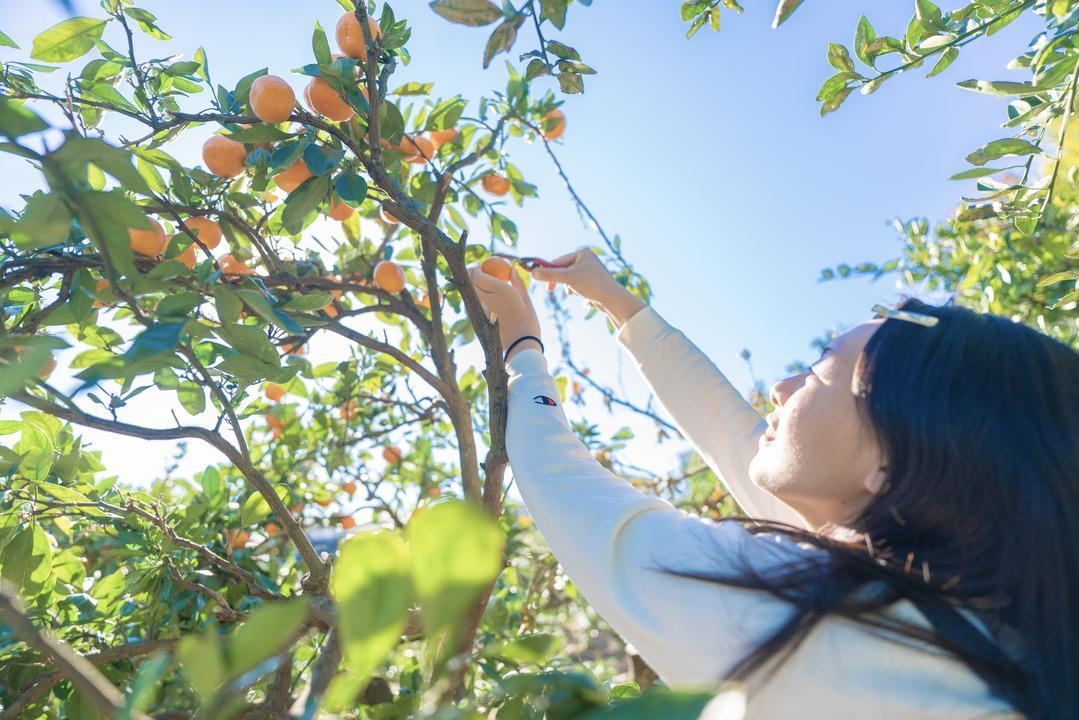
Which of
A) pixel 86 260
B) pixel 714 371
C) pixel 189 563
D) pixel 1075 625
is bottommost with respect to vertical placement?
pixel 1075 625

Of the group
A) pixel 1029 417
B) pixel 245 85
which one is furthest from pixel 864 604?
pixel 245 85

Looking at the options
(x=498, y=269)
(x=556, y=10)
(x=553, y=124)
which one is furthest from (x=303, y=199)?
(x=553, y=124)

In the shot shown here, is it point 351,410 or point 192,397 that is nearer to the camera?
point 192,397

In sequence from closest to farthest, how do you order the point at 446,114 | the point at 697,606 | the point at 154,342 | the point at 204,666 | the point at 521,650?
the point at 204,666 < the point at 521,650 < the point at 154,342 < the point at 697,606 < the point at 446,114

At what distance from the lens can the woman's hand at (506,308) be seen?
3.56 ft

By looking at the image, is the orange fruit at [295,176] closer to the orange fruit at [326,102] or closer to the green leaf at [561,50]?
the orange fruit at [326,102]

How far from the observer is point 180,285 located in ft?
2.25

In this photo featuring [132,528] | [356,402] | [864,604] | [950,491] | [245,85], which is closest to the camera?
[864,604]

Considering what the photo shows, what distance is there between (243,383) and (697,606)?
0.57 meters

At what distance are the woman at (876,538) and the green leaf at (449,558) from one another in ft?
1.34

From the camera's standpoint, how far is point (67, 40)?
994 millimetres

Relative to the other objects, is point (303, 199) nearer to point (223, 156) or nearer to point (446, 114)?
point (223, 156)

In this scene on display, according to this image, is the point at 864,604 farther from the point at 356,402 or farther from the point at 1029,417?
the point at 356,402

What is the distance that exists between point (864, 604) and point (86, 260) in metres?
0.86
